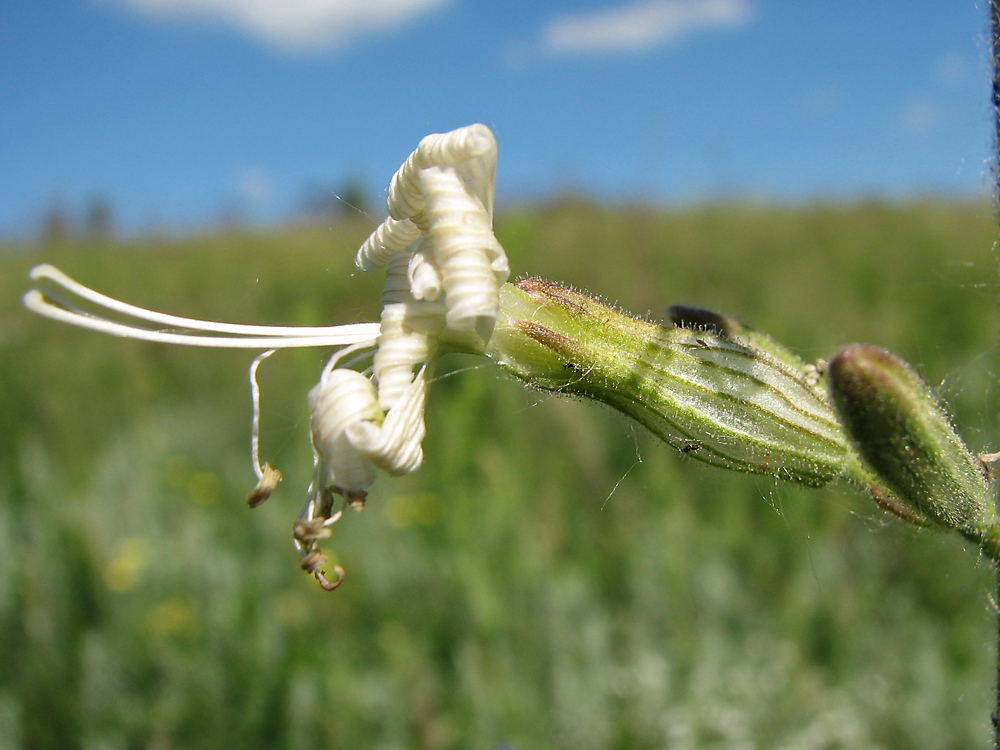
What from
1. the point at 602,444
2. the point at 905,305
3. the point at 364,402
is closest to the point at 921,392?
the point at 364,402

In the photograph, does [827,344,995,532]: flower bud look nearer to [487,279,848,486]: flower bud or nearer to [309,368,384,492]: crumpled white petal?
[487,279,848,486]: flower bud

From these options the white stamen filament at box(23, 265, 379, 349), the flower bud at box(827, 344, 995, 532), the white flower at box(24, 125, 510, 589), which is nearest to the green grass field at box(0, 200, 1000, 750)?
the white stamen filament at box(23, 265, 379, 349)

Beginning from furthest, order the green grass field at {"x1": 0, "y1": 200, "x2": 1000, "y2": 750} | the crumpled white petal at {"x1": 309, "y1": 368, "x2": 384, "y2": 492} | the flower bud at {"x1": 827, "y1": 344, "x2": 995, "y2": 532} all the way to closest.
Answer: the green grass field at {"x1": 0, "y1": 200, "x2": 1000, "y2": 750}
the crumpled white petal at {"x1": 309, "y1": 368, "x2": 384, "y2": 492}
the flower bud at {"x1": 827, "y1": 344, "x2": 995, "y2": 532}

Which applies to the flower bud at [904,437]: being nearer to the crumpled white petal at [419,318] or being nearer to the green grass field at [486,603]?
the crumpled white petal at [419,318]

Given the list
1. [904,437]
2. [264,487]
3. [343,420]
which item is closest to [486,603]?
[264,487]

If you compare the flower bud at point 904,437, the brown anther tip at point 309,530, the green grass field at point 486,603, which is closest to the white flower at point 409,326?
the brown anther tip at point 309,530

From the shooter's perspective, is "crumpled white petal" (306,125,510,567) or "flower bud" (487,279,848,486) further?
"flower bud" (487,279,848,486)
